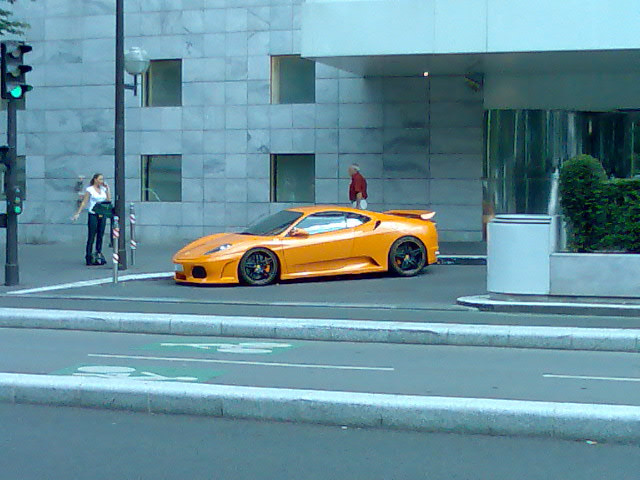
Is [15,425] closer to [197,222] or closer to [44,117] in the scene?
[197,222]

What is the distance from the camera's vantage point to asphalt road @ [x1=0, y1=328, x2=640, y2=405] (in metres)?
8.50

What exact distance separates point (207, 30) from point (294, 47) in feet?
7.72

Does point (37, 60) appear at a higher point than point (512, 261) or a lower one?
higher

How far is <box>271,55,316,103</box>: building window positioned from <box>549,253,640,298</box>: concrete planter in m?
12.4

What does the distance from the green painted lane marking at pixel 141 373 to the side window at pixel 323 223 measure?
300 inches

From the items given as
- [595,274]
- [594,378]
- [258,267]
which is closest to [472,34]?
[258,267]

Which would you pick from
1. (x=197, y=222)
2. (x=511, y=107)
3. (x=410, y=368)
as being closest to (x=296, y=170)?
(x=197, y=222)

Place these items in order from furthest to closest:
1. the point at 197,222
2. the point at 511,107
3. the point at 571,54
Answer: the point at 197,222 < the point at 511,107 < the point at 571,54

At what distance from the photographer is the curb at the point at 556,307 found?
42.9 ft

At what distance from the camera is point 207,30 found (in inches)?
1009

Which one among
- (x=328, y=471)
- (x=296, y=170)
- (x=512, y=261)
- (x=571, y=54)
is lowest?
(x=328, y=471)

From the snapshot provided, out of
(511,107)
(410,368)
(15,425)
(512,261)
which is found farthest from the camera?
(511,107)

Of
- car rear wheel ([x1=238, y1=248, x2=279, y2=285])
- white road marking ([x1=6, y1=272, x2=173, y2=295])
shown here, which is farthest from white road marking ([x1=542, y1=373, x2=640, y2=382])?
white road marking ([x1=6, y1=272, x2=173, y2=295])

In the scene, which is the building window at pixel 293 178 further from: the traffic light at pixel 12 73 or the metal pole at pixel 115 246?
the traffic light at pixel 12 73
